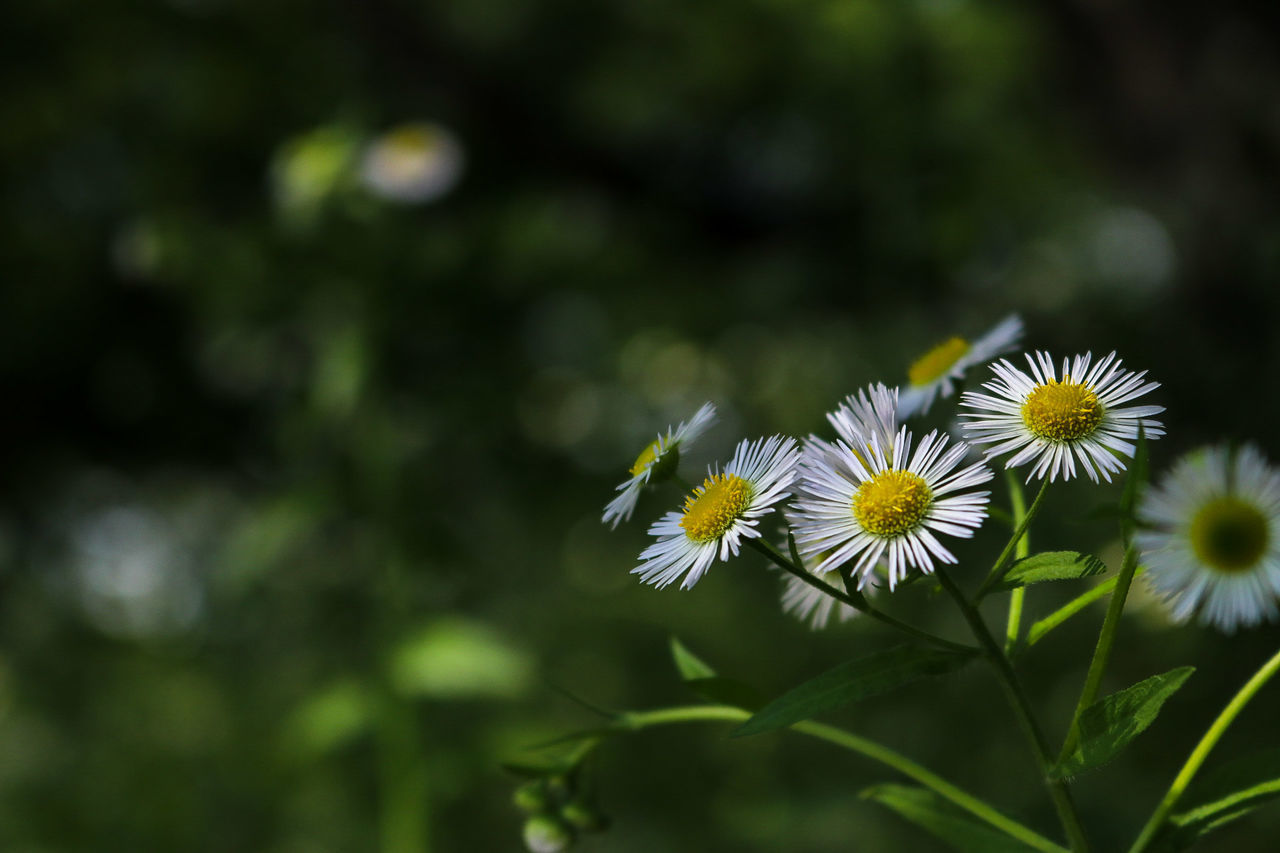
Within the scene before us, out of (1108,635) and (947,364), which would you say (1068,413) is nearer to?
(1108,635)

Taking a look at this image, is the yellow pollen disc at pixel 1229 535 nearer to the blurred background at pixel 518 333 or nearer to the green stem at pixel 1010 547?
the green stem at pixel 1010 547

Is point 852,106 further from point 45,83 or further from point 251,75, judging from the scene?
point 45,83

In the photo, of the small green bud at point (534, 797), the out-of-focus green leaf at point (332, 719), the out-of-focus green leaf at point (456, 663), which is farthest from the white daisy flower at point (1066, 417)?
the out-of-focus green leaf at point (332, 719)

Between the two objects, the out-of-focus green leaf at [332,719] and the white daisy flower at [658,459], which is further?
the out-of-focus green leaf at [332,719]

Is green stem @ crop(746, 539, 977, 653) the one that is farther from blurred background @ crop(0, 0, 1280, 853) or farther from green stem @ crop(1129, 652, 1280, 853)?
blurred background @ crop(0, 0, 1280, 853)

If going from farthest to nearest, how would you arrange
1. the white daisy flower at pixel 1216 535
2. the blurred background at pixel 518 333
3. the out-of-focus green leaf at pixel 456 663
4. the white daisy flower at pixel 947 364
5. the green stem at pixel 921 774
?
1. the blurred background at pixel 518 333
2. the out-of-focus green leaf at pixel 456 663
3. the white daisy flower at pixel 947 364
4. the green stem at pixel 921 774
5. the white daisy flower at pixel 1216 535

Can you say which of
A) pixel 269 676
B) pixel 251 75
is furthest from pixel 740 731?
pixel 269 676
